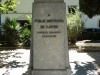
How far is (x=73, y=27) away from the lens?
22453mm

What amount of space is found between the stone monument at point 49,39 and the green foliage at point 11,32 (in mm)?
12382

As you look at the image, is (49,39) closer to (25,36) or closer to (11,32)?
(25,36)

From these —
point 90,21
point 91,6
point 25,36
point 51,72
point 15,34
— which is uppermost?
point 91,6

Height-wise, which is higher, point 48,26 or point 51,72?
point 48,26

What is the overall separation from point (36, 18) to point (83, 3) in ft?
34.8

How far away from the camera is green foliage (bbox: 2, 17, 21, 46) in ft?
70.8

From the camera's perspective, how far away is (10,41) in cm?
2162

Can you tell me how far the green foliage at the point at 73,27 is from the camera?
73.6ft

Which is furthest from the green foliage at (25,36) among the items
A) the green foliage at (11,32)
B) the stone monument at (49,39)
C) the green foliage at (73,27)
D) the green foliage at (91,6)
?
the stone monument at (49,39)

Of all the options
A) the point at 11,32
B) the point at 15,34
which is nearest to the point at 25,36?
the point at 15,34

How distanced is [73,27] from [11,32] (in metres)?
4.95

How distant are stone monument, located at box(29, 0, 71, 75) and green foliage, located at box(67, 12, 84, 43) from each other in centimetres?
1317

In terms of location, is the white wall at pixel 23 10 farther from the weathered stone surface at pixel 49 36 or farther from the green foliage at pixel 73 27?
the weathered stone surface at pixel 49 36

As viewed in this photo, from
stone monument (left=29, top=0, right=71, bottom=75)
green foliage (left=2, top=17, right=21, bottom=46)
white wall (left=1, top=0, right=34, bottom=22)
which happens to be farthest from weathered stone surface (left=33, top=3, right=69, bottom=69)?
white wall (left=1, top=0, right=34, bottom=22)
